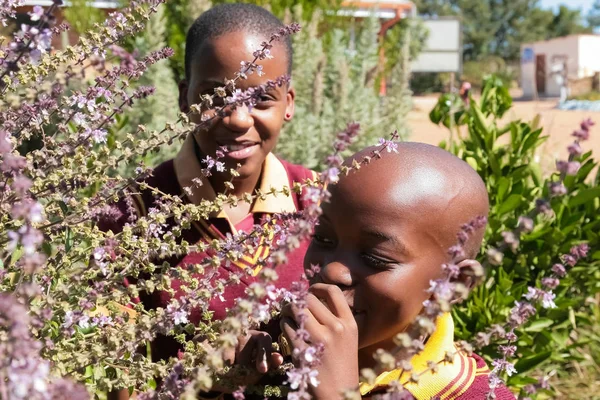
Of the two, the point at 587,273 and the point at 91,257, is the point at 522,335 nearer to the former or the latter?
the point at 587,273

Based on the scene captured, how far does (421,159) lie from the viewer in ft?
4.78

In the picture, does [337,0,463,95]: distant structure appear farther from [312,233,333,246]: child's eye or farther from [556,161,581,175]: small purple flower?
[556,161,581,175]: small purple flower

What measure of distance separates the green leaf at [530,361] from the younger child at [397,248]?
1434 millimetres

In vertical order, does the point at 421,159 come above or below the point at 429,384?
above

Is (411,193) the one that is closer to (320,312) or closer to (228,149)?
(320,312)

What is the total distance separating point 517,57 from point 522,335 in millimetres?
58311

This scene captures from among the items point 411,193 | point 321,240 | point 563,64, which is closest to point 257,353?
point 321,240

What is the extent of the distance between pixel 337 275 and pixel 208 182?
976 mm

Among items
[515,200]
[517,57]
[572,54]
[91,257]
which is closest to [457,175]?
[91,257]

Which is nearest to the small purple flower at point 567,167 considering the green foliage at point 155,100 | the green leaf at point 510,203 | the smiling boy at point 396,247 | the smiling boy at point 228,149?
the smiling boy at point 396,247

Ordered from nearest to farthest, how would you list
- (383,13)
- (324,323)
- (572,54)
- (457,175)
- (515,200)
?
1. (324,323)
2. (457,175)
3. (515,200)
4. (383,13)
5. (572,54)

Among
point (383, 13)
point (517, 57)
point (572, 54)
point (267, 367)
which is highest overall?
point (267, 367)

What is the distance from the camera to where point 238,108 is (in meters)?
2.04

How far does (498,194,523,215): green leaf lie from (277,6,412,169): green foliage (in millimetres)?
1031
